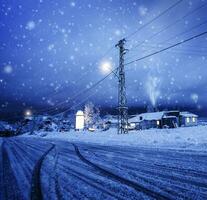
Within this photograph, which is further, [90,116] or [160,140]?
[90,116]

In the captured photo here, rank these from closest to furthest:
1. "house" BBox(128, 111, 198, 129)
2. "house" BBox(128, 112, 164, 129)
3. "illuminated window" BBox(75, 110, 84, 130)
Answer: "illuminated window" BBox(75, 110, 84, 130), "house" BBox(128, 111, 198, 129), "house" BBox(128, 112, 164, 129)

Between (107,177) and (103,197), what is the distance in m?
1.25

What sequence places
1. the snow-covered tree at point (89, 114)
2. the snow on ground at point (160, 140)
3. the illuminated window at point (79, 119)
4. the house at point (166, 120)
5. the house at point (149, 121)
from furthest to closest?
the snow-covered tree at point (89, 114) < the house at point (149, 121) < the house at point (166, 120) < the illuminated window at point (79, 119) < the snow on ground at point (160, 140)

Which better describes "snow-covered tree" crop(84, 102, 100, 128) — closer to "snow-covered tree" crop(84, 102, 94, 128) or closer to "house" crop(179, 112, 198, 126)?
"snow-covered tree" crop(84, 102, 94, 128)

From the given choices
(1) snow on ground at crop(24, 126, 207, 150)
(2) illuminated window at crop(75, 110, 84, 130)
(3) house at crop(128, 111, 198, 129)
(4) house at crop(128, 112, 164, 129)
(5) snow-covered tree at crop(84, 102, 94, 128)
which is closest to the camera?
(1) snow on ground at crop(24, 126, 207, 150)

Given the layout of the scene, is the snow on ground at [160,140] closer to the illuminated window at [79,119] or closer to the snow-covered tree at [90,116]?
the illuminated window at [79,119]

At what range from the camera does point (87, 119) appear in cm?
9338

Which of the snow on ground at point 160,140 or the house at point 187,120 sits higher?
the house at point 187,120

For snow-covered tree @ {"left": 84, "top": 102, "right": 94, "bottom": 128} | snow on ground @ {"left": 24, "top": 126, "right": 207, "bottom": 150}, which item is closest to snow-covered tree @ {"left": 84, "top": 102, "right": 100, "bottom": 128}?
snow-covered tree @ {"left": 84, "top": 102, "right": 94, "bottom": 128}

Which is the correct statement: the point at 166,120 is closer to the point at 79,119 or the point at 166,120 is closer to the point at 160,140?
the point at 79,119

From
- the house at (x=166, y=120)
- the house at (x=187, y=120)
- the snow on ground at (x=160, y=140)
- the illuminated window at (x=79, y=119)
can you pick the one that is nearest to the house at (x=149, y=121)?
the house at (x=166, y=120)

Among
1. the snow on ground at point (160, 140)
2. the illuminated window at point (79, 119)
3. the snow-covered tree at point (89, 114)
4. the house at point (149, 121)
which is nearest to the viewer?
the snow on ground at point (160, 140)

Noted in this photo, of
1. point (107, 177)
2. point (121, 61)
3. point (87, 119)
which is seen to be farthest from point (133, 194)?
point (87, 119)

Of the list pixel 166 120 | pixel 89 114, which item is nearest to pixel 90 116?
pixel 89 114
